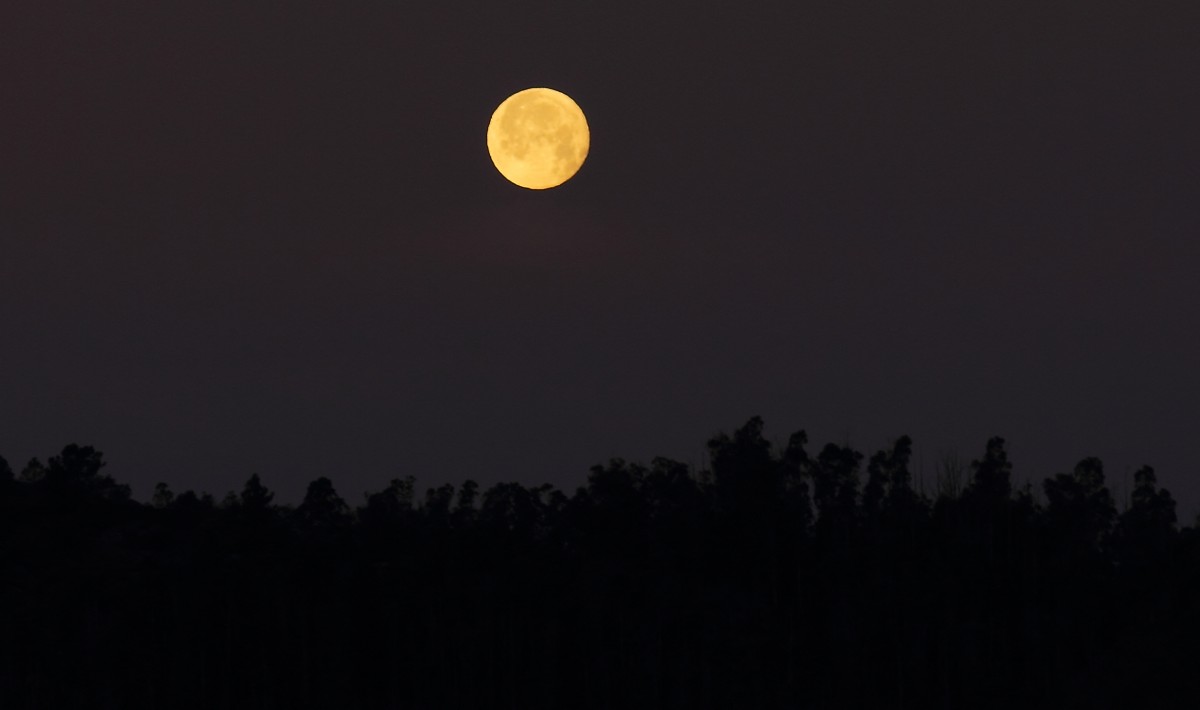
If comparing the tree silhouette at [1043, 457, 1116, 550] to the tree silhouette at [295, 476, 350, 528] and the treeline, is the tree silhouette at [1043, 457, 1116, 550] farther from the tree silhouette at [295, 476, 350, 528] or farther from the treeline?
the tree silhouette at [295, 476, 350, 528]

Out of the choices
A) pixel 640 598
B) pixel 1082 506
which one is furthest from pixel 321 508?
pixel 1082 506

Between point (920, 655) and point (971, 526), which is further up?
point (971, 526)

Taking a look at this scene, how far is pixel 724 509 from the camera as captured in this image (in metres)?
161

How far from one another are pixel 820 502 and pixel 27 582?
237ft

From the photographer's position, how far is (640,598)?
146250mm

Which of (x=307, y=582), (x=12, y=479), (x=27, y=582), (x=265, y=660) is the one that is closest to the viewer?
(x=265, y=660)

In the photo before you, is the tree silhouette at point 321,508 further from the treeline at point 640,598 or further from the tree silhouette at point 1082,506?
the tree silhouette at point 1082,506

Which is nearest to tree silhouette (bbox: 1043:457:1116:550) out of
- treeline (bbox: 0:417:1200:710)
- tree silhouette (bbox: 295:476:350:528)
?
treeline (bbox: 0:417:1200:710)

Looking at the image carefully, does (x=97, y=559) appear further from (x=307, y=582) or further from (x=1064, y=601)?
(x=1064, y=601)

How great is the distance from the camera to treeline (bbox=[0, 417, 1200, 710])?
13650cm

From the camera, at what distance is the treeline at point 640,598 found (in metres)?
136

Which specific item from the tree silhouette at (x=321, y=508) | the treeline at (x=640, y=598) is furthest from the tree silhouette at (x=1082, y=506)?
the tree silhouette at (x=321, y=508)

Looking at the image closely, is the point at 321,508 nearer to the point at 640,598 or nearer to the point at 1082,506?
the point at 640,598

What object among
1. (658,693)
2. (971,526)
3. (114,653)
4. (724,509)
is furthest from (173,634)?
(971,526)
